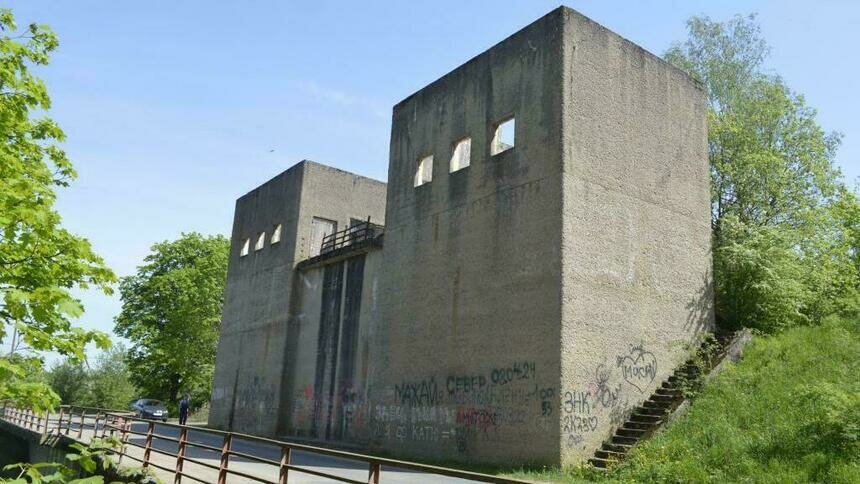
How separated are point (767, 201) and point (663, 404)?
11.6 metres

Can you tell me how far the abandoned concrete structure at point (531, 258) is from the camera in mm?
15211

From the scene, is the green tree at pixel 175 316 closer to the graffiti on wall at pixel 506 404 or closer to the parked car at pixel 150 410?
the parked car at pixel 150 410

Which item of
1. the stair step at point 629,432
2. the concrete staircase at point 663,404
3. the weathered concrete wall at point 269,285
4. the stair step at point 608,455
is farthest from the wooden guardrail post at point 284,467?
the weathered concrete wall at point 269,285

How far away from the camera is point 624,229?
1669 cm

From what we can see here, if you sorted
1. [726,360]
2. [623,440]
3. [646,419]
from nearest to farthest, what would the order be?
[623,440]
[646,419]
[726,360]

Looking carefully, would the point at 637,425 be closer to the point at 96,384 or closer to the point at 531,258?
the point at 531,258

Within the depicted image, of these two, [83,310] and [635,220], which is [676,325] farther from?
[83,310]

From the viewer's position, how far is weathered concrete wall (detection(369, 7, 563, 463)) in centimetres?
1530

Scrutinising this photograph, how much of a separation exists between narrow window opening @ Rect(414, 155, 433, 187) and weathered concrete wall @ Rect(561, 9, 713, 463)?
17.7ft

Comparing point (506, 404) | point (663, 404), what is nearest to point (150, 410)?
point (506, 404)

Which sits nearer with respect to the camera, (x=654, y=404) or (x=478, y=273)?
(x=654, y=404)

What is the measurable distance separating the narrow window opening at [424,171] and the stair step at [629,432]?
28.5 ft

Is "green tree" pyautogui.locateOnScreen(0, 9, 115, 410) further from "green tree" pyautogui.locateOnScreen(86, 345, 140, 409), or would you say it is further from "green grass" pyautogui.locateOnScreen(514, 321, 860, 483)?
"green tree" pyautogui.locateOnScreen(86, 345, 140, 409)

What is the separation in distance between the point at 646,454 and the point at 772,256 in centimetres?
799
